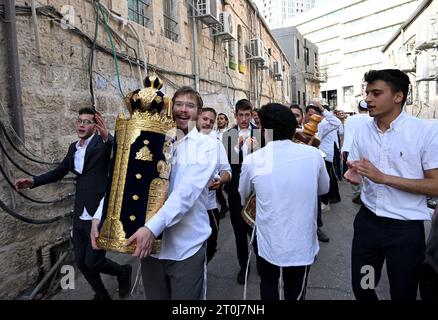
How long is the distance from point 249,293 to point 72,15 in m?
3.56

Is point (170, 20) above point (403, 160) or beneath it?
above

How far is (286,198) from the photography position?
201 cm

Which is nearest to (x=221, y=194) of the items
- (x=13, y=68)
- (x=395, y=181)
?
(x=13, y=68)

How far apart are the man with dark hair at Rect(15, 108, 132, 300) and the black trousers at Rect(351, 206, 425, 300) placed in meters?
2.05

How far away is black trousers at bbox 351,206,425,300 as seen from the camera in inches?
77.9

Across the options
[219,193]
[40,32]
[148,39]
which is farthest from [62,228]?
[148,39]

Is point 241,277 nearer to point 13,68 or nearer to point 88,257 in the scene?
point 88,257

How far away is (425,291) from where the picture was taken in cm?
225

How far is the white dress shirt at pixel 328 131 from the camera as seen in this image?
230 inches

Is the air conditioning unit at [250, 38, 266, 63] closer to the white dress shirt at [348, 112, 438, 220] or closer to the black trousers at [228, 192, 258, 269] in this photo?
the black trousers at [228, 192, 258, 269]

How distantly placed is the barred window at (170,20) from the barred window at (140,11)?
2.42 ft

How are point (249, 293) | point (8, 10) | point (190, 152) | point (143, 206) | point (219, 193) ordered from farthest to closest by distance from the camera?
point (219, 193), point (249, 293), point (8, 10), point (190, 152), point (143, 206)

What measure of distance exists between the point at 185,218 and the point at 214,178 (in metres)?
0.62

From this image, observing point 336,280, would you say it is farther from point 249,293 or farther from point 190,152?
point 190,152
